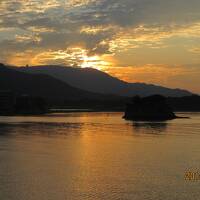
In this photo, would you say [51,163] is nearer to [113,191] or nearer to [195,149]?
[113,191]

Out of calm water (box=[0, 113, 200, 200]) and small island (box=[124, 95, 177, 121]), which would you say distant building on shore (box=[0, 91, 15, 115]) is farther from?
calm water (box=[0, 113, 200, 200])

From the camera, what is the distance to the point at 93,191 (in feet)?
87.0

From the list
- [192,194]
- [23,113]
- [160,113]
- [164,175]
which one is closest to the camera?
[192,194]

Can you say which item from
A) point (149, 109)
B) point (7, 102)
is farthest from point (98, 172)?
point (7, 102)

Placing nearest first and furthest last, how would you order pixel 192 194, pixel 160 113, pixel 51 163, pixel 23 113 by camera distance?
pixel 192 194
pixel 51 163
pixel 160 113
pixel 23 113

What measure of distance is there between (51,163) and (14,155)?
670 centimetres

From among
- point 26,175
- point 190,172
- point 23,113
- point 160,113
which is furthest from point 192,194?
point 23,113

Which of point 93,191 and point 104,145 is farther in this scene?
point 104,145
